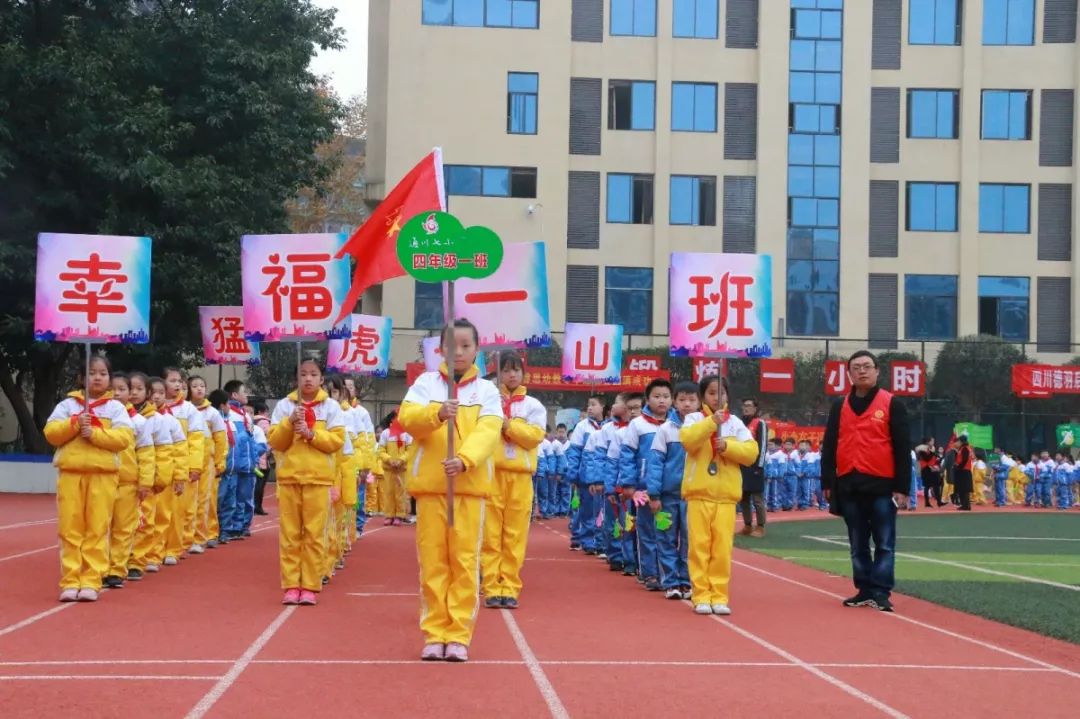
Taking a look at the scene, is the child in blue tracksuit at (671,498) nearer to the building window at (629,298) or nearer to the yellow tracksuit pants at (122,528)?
the yellow tracksuit pants at (122,528)

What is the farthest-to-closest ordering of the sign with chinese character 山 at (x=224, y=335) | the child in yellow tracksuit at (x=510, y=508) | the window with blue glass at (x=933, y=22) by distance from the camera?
the window with blue glass at (x=933, y=22) < the sign with chinese character 山 at (x=224, y=335) < the child in yellow tracksuit at (x=510, y=508)

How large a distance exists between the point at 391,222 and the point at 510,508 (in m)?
2.59

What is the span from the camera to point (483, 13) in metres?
44.9

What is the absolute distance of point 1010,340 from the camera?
4603 centimetres

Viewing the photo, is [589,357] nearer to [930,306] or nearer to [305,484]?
[305,484]

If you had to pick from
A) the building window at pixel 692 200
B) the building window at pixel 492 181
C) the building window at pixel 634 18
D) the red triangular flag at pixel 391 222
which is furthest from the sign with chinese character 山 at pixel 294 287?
the building window at pixel 634 18

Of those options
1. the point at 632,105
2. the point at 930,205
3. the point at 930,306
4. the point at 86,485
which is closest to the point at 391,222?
the point at 86,485

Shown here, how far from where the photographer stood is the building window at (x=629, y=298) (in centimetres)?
4519

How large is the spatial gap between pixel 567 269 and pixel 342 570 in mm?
31193

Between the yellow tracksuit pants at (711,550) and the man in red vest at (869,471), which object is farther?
the man in red vest at (869,471)

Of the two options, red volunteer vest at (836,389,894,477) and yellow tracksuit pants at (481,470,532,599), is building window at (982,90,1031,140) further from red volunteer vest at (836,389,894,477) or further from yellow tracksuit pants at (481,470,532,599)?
yellow tracksuit pants at (481,470,532,599)

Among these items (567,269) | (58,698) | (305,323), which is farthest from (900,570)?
A: (567,269)

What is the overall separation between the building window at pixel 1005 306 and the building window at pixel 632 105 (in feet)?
38.9

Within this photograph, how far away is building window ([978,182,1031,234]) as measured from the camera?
1813 inches
